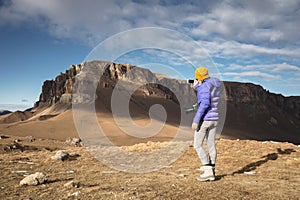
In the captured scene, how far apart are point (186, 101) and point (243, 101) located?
45.2 m

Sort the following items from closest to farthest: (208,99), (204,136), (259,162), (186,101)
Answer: (208,99), (204,136), (259,162), (186,101)

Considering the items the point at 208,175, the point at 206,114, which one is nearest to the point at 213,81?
the point at 206,114

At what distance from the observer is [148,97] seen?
97.1 meters

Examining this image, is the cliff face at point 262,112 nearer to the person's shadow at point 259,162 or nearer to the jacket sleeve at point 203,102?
the person's shadow at point 259,162

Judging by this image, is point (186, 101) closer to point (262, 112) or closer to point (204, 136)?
point (262, 112)

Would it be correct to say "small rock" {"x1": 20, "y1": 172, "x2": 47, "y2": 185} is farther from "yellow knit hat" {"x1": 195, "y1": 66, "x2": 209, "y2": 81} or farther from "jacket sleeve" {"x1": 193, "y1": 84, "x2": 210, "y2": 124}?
"yellow knit hat" {"x1": 195, "y1": 66, "x2": 209, "y2": 81}

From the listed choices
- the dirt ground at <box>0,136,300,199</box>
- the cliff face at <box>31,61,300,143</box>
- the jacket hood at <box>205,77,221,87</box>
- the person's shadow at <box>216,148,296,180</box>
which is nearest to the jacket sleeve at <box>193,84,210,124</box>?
the jacket hood at <box>205,77,221,87</box>

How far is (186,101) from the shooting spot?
310 ft

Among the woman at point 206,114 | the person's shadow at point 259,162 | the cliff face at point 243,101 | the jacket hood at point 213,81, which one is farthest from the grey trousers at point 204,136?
the cliff face at point 243,101

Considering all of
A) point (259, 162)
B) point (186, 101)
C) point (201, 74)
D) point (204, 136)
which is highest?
point (186, 101)

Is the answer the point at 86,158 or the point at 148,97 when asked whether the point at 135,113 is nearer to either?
the point at 148,97

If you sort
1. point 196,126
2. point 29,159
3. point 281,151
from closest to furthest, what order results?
point 196,126 < point 29,159 < point 281,151

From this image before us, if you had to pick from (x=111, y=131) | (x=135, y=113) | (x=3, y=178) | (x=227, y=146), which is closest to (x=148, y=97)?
(x=135, y=113)

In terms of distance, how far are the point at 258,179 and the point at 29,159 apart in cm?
757
